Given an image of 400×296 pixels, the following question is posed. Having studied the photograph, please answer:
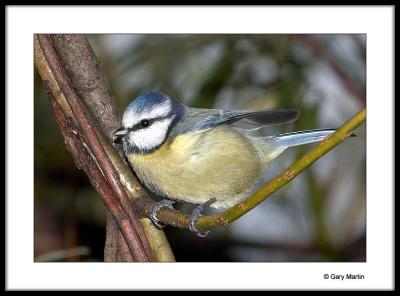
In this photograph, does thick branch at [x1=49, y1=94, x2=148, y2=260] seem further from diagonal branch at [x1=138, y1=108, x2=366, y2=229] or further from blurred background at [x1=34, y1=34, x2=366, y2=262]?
blurred background at [x1=34, y1=34, x2=366, y2=262]

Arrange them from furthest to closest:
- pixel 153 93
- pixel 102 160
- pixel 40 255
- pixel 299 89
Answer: pixel 299 89, pixel 40 255, pixel 153 93, pixel 102 160

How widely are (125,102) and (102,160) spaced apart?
13.0 inches

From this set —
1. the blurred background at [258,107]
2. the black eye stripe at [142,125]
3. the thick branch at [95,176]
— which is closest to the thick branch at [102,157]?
the thick branch at [95,176]

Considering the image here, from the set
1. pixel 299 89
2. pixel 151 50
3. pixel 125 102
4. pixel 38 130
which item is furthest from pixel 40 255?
pixel 299 89

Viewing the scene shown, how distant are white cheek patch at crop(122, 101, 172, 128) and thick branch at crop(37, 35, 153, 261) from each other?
9 centimetres

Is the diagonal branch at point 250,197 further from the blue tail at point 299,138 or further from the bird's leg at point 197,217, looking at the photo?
the blue tail at point 299,138

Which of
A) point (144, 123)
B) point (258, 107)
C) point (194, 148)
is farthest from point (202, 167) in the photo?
point (258, 107)

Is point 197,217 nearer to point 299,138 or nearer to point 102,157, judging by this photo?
point 102,157

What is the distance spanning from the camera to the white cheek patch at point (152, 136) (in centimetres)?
113

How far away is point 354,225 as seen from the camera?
4.44ft

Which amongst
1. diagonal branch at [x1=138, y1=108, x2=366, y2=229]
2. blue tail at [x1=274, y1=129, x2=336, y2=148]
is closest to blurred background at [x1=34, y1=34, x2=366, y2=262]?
blue tail at [x1=274, y1=129, x2=336, y2=148]

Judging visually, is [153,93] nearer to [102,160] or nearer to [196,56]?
[102,160]

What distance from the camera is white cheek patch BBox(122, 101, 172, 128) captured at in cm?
108

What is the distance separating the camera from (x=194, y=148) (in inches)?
44.2
